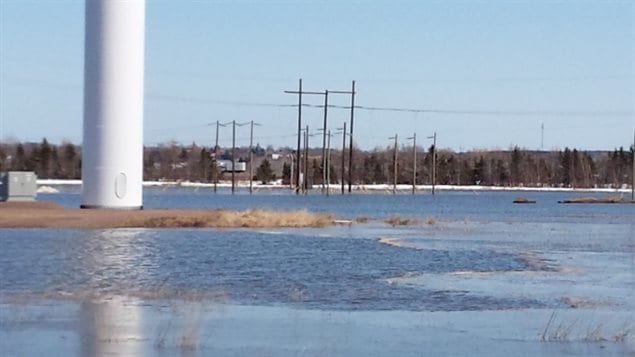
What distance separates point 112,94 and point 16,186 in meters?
7.82

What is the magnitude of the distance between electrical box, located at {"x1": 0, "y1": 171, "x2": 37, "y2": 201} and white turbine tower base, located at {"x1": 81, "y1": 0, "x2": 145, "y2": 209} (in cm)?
477

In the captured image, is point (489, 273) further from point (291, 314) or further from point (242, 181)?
point (242, 181)

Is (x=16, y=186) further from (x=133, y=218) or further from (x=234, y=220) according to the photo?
(x=234, y=220)

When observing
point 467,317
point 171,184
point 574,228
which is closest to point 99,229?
point 574,228

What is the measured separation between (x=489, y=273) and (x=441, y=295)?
5.82m

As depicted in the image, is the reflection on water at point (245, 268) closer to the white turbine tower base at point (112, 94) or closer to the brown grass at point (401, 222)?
the white turbine tower base at point (112, 94)

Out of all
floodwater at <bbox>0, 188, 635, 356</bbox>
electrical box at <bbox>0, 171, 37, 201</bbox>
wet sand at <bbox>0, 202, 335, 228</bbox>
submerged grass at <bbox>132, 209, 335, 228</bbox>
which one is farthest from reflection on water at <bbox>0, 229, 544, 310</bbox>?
electrical box at <bbox>0, 171, 37, 201</bbox>

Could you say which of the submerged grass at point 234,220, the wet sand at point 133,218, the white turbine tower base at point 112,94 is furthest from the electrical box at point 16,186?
the submerged grass at point 234,220

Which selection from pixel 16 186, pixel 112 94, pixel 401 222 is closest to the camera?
pixel 112 94

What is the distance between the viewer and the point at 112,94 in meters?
50.4

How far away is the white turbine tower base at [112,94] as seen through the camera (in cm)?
5031

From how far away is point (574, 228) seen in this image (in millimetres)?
56906

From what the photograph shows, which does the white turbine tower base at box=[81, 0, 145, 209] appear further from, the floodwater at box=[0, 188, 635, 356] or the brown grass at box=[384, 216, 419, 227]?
the brown grass at box=[384, 216, 419, 227]

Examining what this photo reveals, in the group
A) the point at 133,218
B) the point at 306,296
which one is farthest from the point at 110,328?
the point at 133,218
